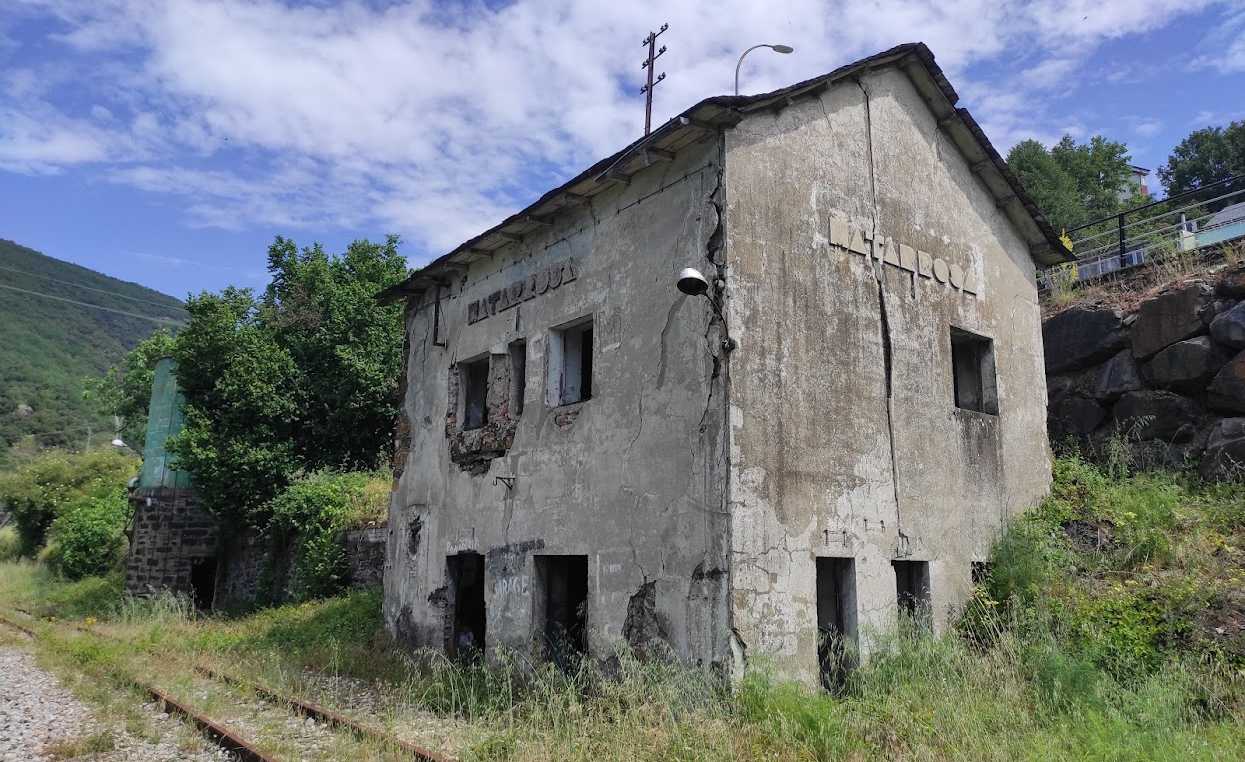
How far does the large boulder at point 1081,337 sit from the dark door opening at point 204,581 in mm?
19982

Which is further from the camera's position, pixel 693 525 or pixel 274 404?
pixel 274 404

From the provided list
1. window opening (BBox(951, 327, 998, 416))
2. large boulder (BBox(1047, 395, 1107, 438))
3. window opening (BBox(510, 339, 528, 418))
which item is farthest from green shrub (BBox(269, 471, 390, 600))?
large boulder (BBox(1047, 395, 1107, 438))

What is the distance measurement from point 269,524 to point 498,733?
14267mm

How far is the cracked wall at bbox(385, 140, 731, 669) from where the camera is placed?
8.06 m

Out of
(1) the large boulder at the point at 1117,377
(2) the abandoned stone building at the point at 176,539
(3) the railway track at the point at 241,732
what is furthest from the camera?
(2) the abandoned stone building at the point at 176,539

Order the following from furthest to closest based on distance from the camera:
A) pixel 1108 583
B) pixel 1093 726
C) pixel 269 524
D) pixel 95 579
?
pixel 95 579
pixel 269 524
pixel 1108 583
pixel 1093 726

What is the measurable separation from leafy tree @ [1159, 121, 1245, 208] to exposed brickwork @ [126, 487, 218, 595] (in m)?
36.7

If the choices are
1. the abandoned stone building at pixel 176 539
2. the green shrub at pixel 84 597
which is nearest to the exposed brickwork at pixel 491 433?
the abandoned stone building at pixel 176 539

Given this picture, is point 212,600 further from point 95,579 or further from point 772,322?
point 772,322

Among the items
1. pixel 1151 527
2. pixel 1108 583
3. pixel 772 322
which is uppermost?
pixel 772 322

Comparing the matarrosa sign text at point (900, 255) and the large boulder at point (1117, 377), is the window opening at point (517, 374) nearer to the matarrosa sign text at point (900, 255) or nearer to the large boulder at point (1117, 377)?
the matarrosa sign text at point (900, 255)

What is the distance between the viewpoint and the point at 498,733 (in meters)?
7.38

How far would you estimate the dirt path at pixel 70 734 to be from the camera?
7.66 metres

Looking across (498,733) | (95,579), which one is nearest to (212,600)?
(95,579)
